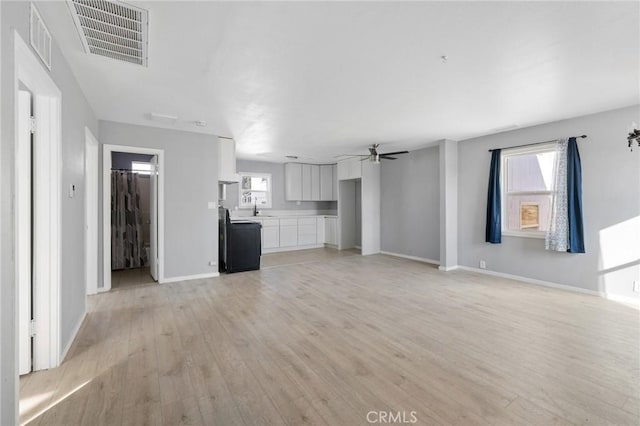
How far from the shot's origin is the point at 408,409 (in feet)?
5.66

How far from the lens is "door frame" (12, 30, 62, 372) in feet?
6.99

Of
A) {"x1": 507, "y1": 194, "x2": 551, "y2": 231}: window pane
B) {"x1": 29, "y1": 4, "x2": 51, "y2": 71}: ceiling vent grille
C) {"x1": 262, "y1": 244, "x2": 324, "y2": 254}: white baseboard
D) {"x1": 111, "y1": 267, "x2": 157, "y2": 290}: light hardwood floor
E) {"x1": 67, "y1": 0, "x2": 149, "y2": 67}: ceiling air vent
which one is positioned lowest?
{"x1": 111, "y1": 267, "x2": 157, "y2": 290}: light hardwood floor

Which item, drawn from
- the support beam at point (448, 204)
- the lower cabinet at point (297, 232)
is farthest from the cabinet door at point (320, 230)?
the support beam at point (448, 204)

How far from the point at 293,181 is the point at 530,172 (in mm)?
5569

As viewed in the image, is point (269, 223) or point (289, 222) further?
point (289, 222)

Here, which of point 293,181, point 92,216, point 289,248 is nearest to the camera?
point 92,216

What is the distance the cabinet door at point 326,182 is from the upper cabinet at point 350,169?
1.02 m

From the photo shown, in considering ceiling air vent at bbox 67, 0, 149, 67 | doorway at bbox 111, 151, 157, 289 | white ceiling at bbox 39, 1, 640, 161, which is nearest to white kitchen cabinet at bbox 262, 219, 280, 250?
doorway at bbox 111, 151, 157, 289

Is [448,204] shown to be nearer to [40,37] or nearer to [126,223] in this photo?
[40,37]

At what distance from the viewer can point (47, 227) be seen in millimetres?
2160

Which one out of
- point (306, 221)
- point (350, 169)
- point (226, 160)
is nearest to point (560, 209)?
point (350, 169)

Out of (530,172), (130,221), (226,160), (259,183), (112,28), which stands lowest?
(130,221)

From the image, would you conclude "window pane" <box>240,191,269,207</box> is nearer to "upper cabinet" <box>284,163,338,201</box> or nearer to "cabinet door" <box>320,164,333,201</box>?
"upper cabinet" <box>284,163,338,201</box>

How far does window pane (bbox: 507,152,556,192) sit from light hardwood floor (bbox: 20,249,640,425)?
1683 millimetres
